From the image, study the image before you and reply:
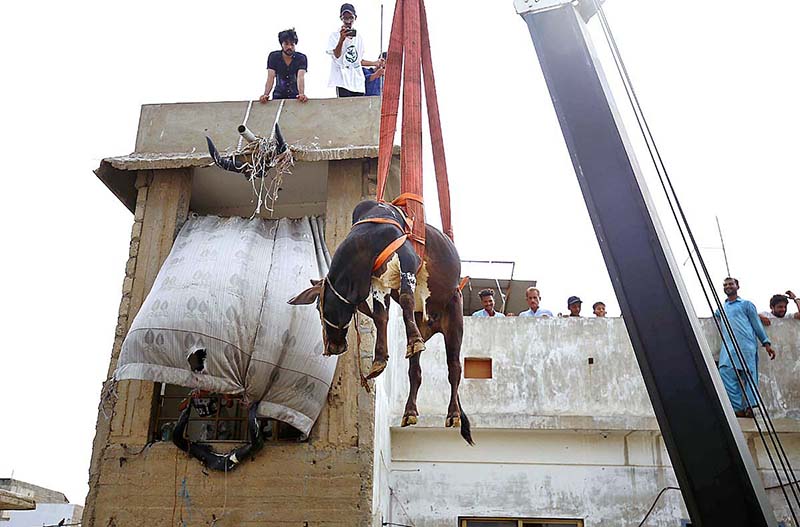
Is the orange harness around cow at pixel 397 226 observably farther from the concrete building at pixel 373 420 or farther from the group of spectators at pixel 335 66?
the group of spectators at pixel 335 66

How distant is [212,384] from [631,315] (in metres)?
3.59

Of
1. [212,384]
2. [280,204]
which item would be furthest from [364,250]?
[280,204]

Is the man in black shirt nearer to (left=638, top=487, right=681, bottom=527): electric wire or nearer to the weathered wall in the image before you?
the weathered wall

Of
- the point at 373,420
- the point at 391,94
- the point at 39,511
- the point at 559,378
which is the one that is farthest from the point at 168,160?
the point at 39,511

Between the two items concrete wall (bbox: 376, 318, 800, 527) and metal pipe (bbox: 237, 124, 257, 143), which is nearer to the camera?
metal pipe (bbox: 237, 124, 257, 143)

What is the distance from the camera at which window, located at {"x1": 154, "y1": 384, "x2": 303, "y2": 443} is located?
22.5 feet

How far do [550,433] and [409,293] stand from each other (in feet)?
20.5

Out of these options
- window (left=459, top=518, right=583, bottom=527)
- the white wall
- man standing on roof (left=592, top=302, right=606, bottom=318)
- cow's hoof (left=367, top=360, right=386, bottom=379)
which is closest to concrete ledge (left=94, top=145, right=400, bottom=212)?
cow's hoof (left=367, top=360, right=386, bottom=379)

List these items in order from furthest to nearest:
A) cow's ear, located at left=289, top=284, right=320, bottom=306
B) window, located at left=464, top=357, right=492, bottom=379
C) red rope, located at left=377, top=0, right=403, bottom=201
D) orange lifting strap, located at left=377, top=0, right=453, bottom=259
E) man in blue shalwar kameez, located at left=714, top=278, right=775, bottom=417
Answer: window, located at left=464, top=357, right=492, bottom=379
man in blue shalwar kameez, located at left=714, top=278, right=775, bottom=417
red rope, located at left=377, top=0, right=403, bottom=201
orange lifting strap, located at left=377, top=0, right=453, bottom=259
cow's ear, located at left=289, top=284, right=320, bottom=306

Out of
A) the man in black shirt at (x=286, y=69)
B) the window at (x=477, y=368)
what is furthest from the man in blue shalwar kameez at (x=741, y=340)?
the man in black shirt at (x=286, y=69)

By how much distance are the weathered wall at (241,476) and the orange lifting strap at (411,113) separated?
8.85 feet

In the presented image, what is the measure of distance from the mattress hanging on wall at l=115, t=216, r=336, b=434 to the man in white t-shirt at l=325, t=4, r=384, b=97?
91.7 inches

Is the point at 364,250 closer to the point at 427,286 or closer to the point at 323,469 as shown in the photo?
the point at 427,286

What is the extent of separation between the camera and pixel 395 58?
14.5 ft
